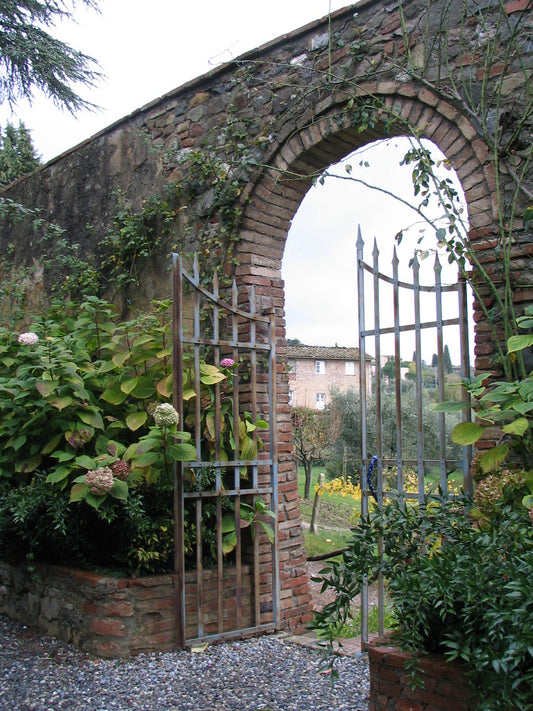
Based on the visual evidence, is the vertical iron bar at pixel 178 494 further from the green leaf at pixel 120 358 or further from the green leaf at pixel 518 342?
the green leaf at pixel 518 342

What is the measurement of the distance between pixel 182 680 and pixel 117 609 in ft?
1.76

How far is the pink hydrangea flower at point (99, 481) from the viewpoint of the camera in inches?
143

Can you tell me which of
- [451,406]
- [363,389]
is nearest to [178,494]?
[363,389]

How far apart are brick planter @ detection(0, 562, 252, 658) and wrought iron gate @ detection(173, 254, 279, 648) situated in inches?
0.6

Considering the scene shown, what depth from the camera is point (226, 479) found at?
449 centimetres

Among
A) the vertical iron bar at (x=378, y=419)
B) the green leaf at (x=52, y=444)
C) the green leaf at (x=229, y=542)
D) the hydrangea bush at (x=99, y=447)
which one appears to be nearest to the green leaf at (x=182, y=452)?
the hydrangea bush at (x=99, y=447)

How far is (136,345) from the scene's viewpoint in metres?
4.36

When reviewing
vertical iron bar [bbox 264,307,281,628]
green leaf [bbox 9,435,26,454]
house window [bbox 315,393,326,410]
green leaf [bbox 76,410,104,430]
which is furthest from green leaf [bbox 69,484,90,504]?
house window [bbox 315,393,326,410]

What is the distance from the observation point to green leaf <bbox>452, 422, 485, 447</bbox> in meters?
3.11

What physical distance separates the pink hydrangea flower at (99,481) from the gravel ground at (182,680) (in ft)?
3.01

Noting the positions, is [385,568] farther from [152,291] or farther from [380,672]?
[152,291]

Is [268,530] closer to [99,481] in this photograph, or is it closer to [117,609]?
[117,609]

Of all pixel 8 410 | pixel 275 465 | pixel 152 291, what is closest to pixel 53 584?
pixel 8 410

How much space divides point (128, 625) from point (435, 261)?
8.41 ft
